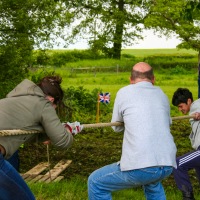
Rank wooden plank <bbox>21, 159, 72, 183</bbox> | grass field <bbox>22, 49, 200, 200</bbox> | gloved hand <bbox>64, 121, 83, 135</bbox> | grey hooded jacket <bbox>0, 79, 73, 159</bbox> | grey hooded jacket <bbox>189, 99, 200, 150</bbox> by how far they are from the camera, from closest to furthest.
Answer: grey hooded jacket <bbox>0, 79, 73, 159</bbox> < gloved hand <bbox>64, 121, 83, 135</bbox> < grey hooded jacket <bbox>189, 99, 200, 150</bbox> < grass field <bbox>22, 49, 200, 200</bbox> < wooden plank <bbox>21, 159, 72, 183</bbox>

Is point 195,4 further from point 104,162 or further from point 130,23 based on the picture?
point 130,23

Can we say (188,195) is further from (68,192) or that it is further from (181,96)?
(68,192)

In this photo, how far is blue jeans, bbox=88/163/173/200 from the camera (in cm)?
475

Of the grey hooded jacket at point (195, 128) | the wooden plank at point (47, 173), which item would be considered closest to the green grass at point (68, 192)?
the wooden plank at point (47, 173)

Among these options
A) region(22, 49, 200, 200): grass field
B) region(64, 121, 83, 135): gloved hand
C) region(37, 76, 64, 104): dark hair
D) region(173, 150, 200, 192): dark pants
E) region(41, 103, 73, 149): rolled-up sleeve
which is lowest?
region(22, 49, 200, 200): grass field

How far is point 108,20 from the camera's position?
35.5m

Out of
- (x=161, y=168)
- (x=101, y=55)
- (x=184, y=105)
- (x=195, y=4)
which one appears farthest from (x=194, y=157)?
(x=101, y=55)

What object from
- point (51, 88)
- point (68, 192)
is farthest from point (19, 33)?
point (51, 88)

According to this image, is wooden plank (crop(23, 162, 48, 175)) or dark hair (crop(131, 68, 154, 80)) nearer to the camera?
dark hair (crop(131, 68, 154, 80))

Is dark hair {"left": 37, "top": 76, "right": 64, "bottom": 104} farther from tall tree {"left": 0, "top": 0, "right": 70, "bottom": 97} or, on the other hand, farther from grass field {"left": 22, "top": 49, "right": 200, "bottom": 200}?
Answer: tall tree {"left": 0, "top": 0, "right": 70, "bottom": 97}

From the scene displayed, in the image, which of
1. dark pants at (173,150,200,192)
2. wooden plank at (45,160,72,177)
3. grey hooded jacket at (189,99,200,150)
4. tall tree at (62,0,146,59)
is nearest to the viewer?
dark pants at (173,150,200,192)

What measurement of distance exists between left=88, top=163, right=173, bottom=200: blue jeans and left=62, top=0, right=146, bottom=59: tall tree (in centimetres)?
2786

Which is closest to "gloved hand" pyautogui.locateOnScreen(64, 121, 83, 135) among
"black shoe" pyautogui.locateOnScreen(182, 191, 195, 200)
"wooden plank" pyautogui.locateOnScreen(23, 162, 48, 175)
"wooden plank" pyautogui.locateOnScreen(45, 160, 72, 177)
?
"black shoe" pyautogui.locateOnScreen(182, 191, 195, 200)

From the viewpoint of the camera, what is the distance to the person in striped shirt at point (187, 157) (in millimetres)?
6359
